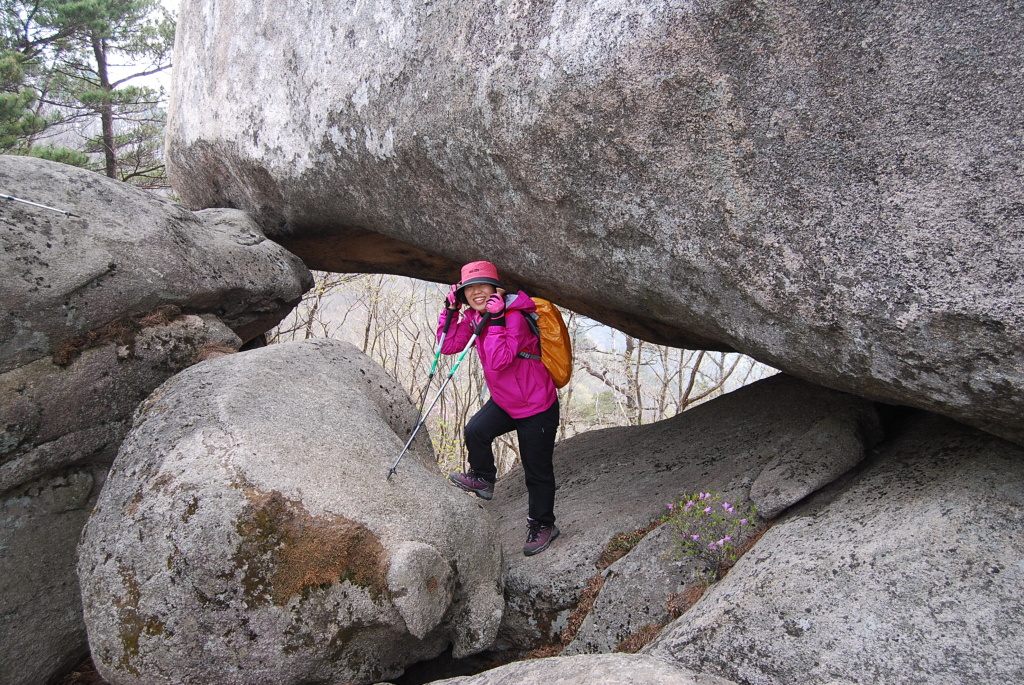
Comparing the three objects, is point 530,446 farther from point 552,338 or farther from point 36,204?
point 36,204

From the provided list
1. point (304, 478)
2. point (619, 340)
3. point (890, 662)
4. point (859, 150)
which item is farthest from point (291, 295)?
point (619, 340)

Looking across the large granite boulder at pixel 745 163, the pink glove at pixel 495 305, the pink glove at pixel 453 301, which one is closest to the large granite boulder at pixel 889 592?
the large granite boulder at pixel 745 163

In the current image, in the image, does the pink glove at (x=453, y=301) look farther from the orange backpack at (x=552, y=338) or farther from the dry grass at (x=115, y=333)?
the dry grass at (x=115, y=333)

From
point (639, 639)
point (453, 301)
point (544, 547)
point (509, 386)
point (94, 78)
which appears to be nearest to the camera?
point (639, 639)

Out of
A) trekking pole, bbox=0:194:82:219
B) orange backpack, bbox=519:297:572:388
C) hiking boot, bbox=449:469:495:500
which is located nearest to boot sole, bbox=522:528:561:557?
hiking boot, bbox=449:469:495:500

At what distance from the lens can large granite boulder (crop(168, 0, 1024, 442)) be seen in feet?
10.3

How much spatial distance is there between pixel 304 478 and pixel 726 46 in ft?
9.44

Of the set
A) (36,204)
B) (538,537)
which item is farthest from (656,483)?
(36,204)

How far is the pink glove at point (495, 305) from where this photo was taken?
183 inches

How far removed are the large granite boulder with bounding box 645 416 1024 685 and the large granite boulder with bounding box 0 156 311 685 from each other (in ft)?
11.6

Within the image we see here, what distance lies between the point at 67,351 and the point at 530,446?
9.60 ft

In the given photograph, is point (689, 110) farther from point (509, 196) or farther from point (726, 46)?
point (509, 196)

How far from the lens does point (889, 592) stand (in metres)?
3.35

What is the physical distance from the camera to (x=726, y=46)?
11.6 ft
